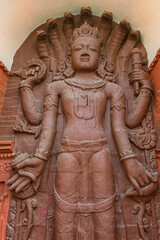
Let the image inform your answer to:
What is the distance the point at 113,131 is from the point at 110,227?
5.27 ft

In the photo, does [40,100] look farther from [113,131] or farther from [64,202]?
[64,202]

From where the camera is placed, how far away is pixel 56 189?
11.4ft

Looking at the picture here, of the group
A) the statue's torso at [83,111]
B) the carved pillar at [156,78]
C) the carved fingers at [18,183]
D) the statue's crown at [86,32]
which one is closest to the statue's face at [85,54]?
the statue's crown at [86,32]

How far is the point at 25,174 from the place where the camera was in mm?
3438

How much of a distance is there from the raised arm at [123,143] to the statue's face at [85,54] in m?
0.59

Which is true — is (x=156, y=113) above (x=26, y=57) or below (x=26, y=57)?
below

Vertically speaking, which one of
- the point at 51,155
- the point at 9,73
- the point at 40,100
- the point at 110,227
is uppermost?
the point at 9,73

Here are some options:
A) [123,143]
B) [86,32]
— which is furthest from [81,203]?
[86,32]

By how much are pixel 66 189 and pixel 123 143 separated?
128 centimetres

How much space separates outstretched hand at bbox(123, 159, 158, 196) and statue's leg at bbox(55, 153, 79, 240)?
900mm

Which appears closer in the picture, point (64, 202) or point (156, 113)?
point (64, 202)

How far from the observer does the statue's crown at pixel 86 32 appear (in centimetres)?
450

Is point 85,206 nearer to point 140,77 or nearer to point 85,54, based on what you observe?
point 140,77

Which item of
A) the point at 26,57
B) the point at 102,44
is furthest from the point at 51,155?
the point at 102,44
